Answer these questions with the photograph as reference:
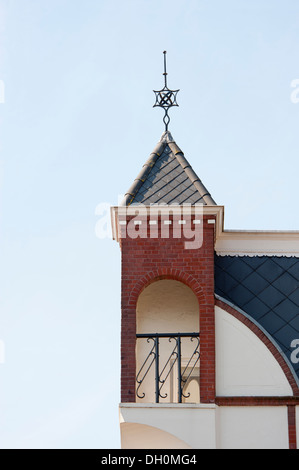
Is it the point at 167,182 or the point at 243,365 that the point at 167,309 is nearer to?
the point at 167,182

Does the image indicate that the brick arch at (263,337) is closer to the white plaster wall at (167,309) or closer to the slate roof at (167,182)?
the white plaster wall at (167,309)

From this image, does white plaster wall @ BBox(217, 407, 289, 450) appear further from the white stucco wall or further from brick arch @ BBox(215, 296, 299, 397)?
brick arch @ BBox(215, 296, 299, 397)

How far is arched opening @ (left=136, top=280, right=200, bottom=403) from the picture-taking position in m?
23.4

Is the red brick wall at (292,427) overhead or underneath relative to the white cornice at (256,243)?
underneath

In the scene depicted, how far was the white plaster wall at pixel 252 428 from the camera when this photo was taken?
2116 centimetres

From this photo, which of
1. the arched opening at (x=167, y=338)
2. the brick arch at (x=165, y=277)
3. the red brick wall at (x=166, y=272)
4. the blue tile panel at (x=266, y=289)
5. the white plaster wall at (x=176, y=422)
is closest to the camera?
the white plaster wall at (x=176, y=422)

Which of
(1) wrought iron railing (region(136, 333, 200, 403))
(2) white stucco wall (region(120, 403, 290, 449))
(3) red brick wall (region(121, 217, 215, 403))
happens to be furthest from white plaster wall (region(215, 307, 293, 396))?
(1) wrought iron railing (region(136, 333, 200, 403))

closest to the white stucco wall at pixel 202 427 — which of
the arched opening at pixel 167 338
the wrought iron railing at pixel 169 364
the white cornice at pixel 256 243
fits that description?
the wrought iron railing at pixel 169 364

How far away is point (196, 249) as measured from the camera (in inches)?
881

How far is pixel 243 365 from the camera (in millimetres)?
21734

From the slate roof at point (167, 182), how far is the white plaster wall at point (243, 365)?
2.16 metres

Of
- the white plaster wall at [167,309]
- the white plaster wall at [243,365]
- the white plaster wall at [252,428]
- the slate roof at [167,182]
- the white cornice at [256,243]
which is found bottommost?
the white plaster wall at [252,428]

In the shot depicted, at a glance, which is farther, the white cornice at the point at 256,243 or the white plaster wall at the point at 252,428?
the white cornice at the point at 256,243

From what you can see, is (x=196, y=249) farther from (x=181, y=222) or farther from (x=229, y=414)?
(x=229, y=414)
